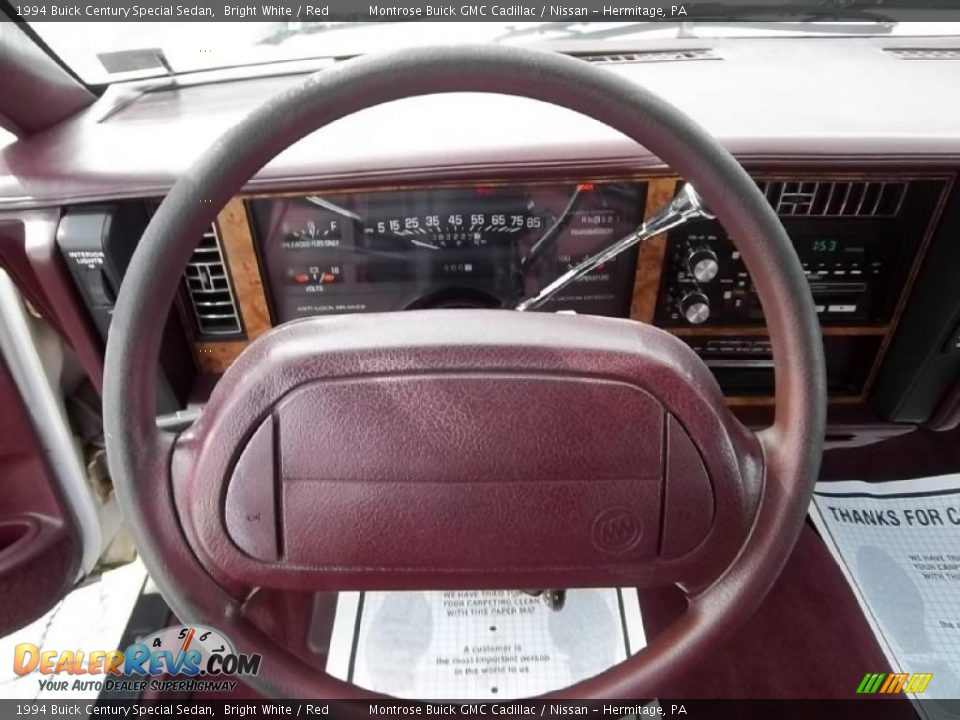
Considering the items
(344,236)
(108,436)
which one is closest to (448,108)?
(344,236)

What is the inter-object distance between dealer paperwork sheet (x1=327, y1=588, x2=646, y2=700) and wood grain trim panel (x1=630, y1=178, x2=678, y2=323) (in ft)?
1.22

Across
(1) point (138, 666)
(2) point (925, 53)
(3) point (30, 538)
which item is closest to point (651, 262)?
(2) point (925, 53)

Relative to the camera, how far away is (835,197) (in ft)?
3.17

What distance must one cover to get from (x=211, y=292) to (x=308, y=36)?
20.4 inches

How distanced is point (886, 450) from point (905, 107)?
54 cm

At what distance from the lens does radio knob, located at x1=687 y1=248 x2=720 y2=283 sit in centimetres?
98

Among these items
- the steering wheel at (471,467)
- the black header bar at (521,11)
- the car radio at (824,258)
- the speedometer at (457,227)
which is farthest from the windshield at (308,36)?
the steering wheel at (471,467)

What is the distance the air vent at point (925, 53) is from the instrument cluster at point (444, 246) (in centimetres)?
61

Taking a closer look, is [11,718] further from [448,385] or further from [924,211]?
[924,211]

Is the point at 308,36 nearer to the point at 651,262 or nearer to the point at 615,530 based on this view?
the point at 651,262


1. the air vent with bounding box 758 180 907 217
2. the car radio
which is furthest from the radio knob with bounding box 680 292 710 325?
the air vent with bounding box 758 180 907 217

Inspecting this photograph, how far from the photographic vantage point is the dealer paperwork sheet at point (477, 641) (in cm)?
89

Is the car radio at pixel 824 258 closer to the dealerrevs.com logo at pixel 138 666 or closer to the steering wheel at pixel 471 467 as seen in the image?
the steering wheel at pixel 471 467

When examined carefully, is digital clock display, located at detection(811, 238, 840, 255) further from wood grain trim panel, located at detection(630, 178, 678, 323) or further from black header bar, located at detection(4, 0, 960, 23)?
black header bar, located at detection(4, 0, 960, 23)
